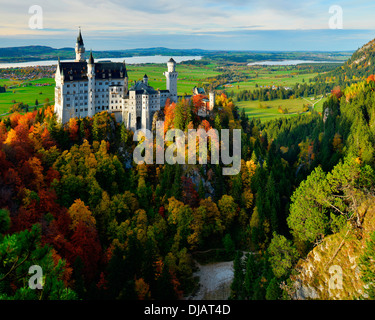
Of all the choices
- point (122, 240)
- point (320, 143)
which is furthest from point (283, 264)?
point (320, 143)

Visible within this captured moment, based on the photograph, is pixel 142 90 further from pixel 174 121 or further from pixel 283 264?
pixel 283 264

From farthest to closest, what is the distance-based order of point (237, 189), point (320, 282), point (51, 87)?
1. point (51, 87)
2. point (237, 189)
3. point (320, 282)

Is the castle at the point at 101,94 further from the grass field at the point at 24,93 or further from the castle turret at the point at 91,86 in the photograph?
the grass field at the point at 24,93

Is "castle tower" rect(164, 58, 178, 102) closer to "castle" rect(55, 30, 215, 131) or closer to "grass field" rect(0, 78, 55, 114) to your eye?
"castle" rect(55, 30, 215, 131)

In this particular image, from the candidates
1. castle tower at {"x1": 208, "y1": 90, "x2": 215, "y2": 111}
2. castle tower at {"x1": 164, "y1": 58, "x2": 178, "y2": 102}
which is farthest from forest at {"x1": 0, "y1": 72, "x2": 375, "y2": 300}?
castle tower at {"x1": 164, "y1": 58, "x2": 178, "y2": 102}

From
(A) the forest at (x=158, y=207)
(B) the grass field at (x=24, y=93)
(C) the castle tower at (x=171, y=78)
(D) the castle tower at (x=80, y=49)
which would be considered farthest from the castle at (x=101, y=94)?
(B) the grass field at (x=24, y=93)

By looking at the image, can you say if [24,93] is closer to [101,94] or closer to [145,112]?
[101,94]

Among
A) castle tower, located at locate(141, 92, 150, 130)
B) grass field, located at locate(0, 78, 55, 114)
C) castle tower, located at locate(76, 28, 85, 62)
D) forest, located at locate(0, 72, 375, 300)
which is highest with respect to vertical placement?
castle tower, located at locate(76, 28, 85, 62)
